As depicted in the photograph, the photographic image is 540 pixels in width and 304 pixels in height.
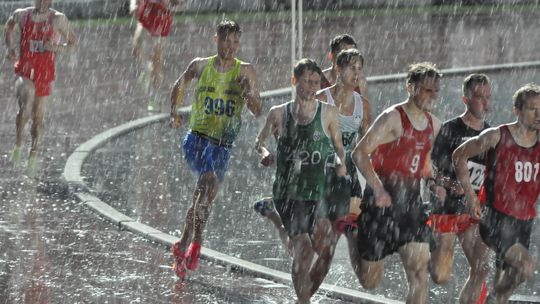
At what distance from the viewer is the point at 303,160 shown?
31.1 feet

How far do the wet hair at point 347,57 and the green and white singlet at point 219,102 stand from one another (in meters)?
1.10

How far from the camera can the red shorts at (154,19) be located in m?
21.7

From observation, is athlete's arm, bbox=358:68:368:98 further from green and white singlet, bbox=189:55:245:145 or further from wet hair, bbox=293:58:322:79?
wet hair, bbox=293:58:322:79

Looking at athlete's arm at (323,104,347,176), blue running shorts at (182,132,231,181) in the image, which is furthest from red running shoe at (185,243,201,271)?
athlete's arm at (323,104,347,176)

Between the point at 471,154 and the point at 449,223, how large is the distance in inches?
31.2

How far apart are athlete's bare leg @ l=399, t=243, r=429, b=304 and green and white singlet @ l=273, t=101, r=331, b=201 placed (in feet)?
2.76

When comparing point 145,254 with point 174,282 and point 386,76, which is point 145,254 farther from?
point 386,76

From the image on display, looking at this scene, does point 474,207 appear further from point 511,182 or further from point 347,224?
point 347,224

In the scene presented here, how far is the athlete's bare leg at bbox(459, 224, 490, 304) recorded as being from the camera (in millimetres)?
9297

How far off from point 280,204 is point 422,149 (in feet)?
3.68

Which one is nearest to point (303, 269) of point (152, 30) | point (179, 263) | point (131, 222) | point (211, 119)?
point (179, 263)

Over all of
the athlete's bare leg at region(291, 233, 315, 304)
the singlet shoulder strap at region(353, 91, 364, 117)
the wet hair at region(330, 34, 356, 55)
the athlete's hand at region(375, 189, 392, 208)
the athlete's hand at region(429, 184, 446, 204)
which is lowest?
the athlete's bare leg at region(291, 233, 315, 304)

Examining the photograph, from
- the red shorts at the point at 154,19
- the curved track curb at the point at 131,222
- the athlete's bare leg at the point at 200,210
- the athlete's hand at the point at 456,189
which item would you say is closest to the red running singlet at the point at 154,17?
the red shorts at the point at 154,19

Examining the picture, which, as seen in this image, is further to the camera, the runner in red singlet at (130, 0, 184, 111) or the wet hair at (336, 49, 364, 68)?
the runner in red singlet at (130, 0, 184, 111)
